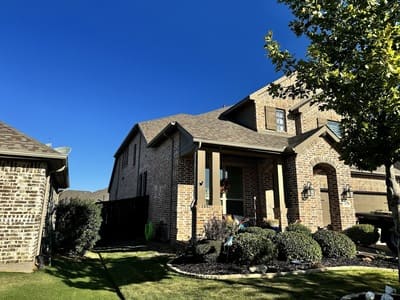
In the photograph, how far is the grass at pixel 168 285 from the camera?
459 centimetres

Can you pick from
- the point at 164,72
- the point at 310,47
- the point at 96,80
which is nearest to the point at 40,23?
the point at 96,80

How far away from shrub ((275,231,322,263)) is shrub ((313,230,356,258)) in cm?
54

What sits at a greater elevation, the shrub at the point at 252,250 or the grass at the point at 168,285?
the shrub at the point at 252,250

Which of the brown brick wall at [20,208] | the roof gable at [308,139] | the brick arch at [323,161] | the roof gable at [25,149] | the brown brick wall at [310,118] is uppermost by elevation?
the brown brick wall at [310,118]

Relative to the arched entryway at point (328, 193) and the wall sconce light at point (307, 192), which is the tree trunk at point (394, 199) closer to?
the wall sconce light at point (307, 192)

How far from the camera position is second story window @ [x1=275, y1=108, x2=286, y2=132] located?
13.3 metres

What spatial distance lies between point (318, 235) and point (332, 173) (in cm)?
474

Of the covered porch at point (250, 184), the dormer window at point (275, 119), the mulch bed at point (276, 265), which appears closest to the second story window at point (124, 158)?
the covered porch at point (250, 184)

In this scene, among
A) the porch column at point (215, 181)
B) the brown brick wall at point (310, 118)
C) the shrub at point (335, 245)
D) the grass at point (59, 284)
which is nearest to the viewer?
the grass at point (59, 284)

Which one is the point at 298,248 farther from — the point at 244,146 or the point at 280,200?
the point at 244,146

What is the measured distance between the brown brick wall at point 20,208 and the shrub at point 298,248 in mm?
6168

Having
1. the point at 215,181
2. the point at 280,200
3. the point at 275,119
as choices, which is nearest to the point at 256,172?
the point at 280,200

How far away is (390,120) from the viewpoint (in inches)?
160

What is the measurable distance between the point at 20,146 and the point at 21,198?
51.6 inches
